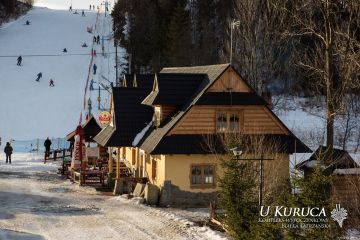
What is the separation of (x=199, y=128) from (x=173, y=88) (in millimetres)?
2737

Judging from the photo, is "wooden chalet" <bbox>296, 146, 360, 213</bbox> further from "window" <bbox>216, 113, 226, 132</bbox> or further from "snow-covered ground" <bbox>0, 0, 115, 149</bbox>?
"snow-covered ground" <bbox>0, 0, 115, 149</bbox>

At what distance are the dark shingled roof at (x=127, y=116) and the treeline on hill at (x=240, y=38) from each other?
305 inches

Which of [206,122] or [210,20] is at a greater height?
[210,20]

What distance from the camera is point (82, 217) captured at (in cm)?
2131

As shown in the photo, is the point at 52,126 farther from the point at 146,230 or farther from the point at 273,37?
the point at 146,230

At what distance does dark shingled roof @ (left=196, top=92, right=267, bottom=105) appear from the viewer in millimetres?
24859

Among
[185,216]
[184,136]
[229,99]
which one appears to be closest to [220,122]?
[229,99]

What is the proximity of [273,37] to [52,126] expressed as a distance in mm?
23053

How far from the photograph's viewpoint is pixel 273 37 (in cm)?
3722

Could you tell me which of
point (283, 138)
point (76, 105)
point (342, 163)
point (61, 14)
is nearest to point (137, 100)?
point (283, 138)

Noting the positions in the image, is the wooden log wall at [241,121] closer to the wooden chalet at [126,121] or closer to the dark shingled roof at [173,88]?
the dark shingled roof at [173,88]

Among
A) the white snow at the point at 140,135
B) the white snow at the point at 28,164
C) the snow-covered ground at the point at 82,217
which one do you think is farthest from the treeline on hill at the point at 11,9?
the white snow at the point at 140,135

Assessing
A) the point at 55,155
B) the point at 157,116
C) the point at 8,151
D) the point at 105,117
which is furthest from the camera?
the point at 55,155

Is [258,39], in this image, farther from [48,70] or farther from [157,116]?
[48,70]
